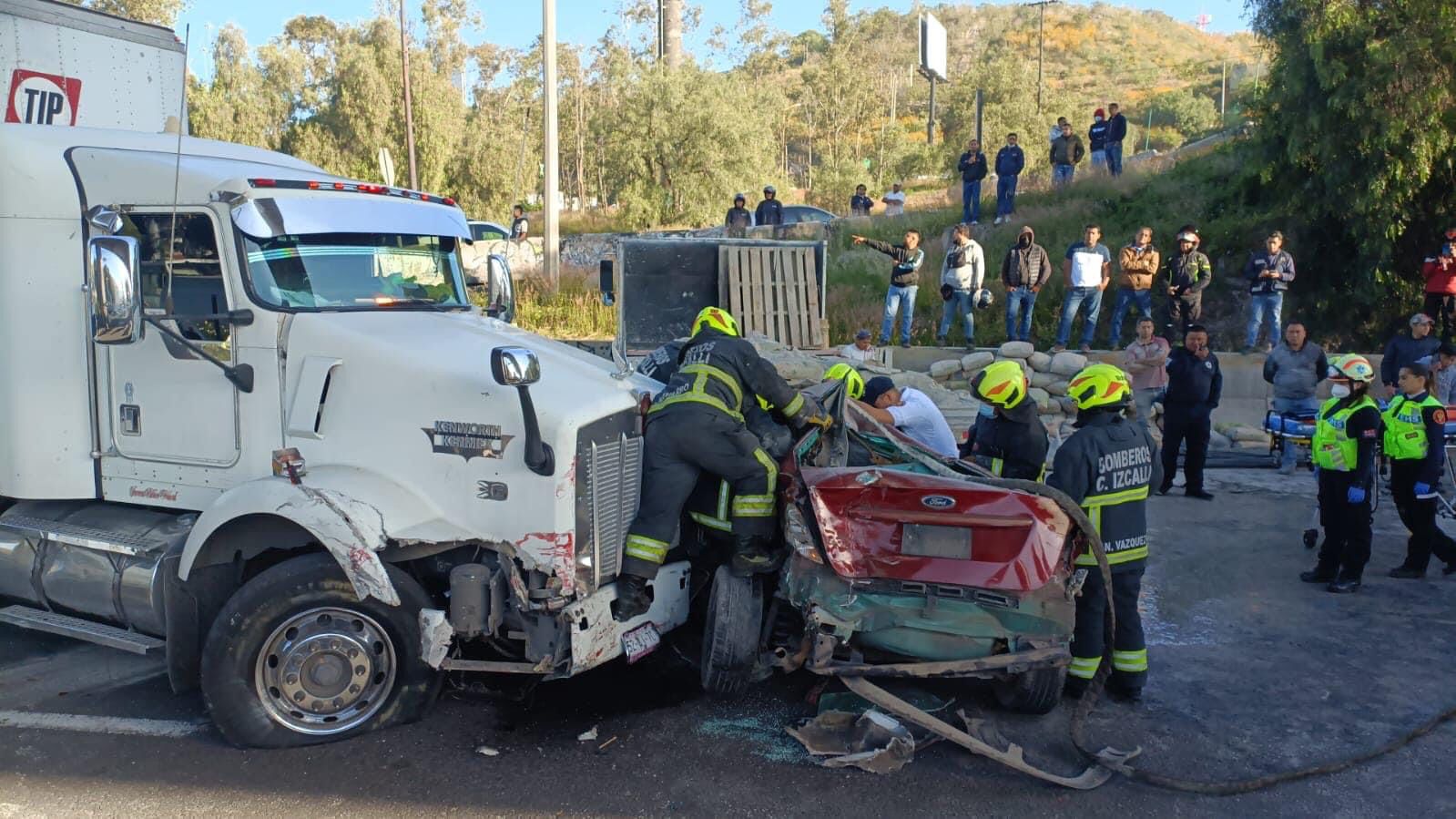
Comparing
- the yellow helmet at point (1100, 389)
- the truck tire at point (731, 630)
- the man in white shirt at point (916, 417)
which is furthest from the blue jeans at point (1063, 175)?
the truck tire at point (731, 630)

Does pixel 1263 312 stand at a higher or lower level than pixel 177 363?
higher

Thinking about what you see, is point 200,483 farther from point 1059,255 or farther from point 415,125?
point 415,125

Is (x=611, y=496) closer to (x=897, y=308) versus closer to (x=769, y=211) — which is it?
(x=897, y=308)

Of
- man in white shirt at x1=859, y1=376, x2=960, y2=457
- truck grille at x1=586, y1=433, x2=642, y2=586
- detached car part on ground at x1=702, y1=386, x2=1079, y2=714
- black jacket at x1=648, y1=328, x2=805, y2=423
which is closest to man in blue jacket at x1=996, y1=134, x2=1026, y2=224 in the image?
man in white shirt at x1=859, y1=376, x2=960, y2=457

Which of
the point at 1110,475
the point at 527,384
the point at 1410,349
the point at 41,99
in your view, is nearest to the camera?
the point at 527,384

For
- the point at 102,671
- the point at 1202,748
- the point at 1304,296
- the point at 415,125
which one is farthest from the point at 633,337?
the point at 415,125

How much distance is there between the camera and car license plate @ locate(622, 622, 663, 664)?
4.83 m

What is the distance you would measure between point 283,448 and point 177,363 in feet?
2.54

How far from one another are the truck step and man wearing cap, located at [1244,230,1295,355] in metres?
12.7

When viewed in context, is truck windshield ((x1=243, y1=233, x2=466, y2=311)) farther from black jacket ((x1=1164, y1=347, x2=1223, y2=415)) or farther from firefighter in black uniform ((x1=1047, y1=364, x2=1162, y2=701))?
black jacket ((x1=1164, y1=347, x2=1223, y2=415))

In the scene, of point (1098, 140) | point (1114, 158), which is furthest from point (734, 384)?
point (1098, 140)

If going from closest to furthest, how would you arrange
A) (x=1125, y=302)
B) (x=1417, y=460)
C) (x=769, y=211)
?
(x=1417, y=460) < (x=1125, y=302) < (x=769, y=211)

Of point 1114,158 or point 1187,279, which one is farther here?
point 1114,158

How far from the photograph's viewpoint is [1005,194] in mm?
19906
